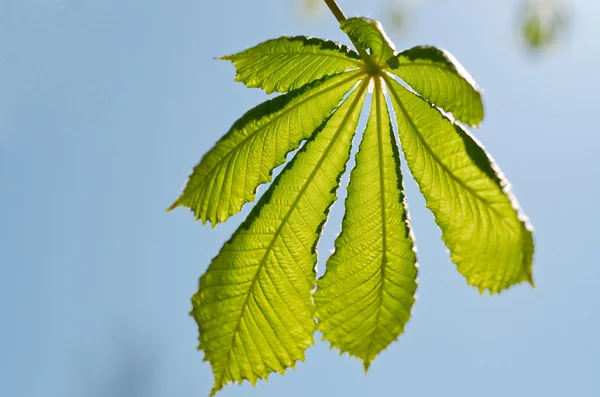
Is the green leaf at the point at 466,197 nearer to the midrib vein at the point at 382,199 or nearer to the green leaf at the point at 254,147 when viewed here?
the midrib vein at the point at 382,199

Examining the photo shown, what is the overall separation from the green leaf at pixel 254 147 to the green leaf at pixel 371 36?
0.15 meters


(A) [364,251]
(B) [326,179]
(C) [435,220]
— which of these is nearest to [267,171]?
(B) [326,179]

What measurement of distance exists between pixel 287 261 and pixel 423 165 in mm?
391

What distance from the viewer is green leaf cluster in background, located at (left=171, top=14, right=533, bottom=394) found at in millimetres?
1388

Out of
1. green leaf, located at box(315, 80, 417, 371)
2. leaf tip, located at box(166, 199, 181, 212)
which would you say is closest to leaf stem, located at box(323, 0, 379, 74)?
green leaf, located at box(315, 80, 417, 371)

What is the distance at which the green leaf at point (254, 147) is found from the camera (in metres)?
1.41

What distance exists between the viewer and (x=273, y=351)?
1.48m

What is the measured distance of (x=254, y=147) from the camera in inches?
58.8

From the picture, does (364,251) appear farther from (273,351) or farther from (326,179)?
(273,351)

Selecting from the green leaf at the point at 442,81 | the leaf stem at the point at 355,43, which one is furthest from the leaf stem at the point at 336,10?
the green leaf at the point at 442,81

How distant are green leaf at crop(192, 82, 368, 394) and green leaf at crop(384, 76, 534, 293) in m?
0.22

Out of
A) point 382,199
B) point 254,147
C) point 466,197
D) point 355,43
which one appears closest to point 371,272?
point 382,199

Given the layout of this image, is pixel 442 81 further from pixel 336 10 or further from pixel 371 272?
pixel 371 272

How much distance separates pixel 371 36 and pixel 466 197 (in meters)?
0.40
